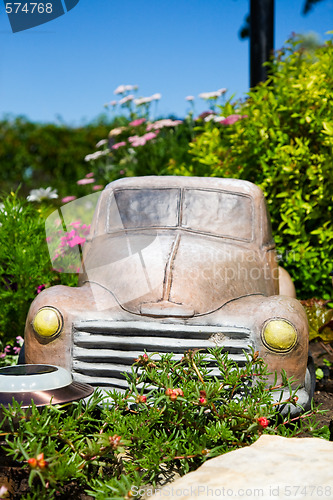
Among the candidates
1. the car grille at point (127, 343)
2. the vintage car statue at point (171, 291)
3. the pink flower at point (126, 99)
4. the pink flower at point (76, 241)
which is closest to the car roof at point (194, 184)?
the vintage car statue at point (171, 291)

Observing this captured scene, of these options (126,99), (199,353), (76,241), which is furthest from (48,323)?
(126,99)

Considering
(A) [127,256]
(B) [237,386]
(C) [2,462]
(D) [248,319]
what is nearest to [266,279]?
(D) [248,319]

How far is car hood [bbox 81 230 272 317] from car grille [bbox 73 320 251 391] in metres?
0.11

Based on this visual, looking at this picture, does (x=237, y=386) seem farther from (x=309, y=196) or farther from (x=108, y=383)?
(x=309, y=196)

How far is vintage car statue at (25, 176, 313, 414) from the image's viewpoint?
9.14 ft

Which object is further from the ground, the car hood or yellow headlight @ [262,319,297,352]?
the car hood

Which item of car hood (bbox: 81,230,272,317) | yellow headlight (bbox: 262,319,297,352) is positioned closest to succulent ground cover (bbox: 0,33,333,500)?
yellow headlight (bbox: 262,319,297,352)

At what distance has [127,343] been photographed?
281cm

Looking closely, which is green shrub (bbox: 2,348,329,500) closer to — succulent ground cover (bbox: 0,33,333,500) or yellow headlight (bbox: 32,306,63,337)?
succulent ground cover (bbox: 0,33,333,500)

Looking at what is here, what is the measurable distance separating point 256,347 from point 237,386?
398mm

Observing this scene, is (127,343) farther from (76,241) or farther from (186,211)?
(76,241)

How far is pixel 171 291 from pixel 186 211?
781 mm

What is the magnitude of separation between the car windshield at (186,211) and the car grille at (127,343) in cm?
88

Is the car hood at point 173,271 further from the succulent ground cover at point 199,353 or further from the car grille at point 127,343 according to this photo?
the succulent ground cover at point 199,353
